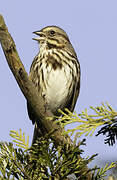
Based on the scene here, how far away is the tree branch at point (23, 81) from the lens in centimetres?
291

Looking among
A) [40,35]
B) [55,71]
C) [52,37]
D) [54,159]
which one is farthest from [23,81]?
[52,37]

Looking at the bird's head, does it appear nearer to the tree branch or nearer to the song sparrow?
→ the song sparrow

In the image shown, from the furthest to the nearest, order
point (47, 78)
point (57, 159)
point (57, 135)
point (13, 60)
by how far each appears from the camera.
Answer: point (47, 78) → point (57, 135) → point (13, 60) → point (57, 159)

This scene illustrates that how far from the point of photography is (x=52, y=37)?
5.66 metres

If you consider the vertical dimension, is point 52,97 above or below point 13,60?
above

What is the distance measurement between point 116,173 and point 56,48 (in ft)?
11.2

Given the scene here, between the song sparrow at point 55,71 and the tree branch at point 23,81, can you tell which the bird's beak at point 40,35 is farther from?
the tree branch at point 23,81

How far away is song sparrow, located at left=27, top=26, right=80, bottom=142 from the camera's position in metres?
5.12

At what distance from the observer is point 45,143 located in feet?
8.82

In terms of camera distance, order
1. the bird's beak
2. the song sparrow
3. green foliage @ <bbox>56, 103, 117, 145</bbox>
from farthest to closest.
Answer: the bird's beak < the song sparrow < green foliage @ <bbox>56, 103, 117, 145</bbox>

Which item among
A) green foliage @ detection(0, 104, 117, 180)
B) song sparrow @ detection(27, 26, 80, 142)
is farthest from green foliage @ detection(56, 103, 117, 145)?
song sparrow @ detection(27, 26, 80, 142)

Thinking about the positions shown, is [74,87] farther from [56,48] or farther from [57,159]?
[57,159]

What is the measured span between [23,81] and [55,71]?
2.05m

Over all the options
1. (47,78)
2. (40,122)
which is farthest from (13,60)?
(47,78)
